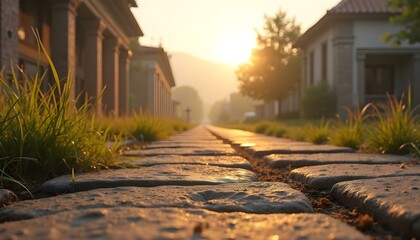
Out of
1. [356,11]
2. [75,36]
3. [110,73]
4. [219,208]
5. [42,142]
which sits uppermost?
[356,11]

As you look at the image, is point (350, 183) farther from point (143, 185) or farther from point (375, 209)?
point (143, 185)

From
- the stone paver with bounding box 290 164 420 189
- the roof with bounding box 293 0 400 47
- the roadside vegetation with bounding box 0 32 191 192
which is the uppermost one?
the roof with bounding box 293 0 400 47

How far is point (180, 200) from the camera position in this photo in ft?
4.89

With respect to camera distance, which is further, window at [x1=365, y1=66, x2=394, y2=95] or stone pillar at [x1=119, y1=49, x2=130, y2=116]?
window at [x1=365, y1=66, x2=394, y2=95]

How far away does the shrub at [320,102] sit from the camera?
60.7ft

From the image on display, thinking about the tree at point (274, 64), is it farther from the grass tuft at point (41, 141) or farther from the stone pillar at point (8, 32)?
the grass tuft at point (41, 141)

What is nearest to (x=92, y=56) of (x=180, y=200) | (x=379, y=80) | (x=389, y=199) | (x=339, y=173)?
(x=339, y=173)

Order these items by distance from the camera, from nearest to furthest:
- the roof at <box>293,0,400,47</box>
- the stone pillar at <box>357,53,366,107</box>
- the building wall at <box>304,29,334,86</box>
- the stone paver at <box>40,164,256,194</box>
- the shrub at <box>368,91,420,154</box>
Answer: the stone paver at <box>40,164,256,194</box>
the shrub at <box>368,91,420,154</box>
the roof at <box>293,0,400,47</box>
the stone pillar at <box>357,53,366,107</box>
the building wall at <box>304,29,334,86</box>

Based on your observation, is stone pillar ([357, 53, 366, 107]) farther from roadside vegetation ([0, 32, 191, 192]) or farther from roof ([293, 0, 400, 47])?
roadside vegetation ([0, 32, 191, 192])

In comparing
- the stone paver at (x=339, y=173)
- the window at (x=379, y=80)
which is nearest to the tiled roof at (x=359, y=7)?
the window at (x=379, y=80)

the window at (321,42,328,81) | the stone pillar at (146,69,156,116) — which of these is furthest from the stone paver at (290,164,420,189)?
the stone pillar at (146,69,156,116)

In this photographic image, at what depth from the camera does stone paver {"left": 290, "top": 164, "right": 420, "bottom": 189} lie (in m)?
2.00

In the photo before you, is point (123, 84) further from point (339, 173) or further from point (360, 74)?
point (339, 173)

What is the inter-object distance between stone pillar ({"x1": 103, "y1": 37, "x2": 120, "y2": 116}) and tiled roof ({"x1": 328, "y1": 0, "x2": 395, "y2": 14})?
9.14 metres
